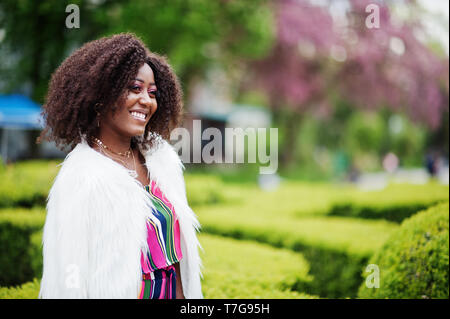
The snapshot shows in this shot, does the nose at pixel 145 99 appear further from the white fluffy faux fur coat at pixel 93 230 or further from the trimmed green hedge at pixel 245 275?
the trimmed green hedge at pixel 245 275

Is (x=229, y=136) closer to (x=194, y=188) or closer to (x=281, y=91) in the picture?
(x=281, y=91)

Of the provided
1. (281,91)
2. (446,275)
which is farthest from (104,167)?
(281,91)

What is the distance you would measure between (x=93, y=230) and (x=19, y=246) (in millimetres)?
3394

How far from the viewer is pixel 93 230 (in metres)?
1.79

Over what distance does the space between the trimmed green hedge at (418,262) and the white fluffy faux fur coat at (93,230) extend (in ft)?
6.62

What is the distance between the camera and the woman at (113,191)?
1.75m

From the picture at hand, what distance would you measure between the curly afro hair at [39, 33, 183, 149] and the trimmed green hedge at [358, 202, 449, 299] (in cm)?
235

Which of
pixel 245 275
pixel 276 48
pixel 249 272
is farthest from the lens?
pixel 276 48

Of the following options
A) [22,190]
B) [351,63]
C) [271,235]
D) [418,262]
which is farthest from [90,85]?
[351,63]

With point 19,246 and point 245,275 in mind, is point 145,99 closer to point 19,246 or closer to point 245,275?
point 245,275

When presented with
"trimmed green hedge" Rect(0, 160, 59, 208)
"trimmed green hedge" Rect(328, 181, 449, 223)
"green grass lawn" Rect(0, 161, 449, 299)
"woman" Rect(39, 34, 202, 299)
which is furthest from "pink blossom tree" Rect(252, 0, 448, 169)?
"woman" Rect(39, 34, 202, 299)

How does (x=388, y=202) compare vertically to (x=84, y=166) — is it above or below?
below
